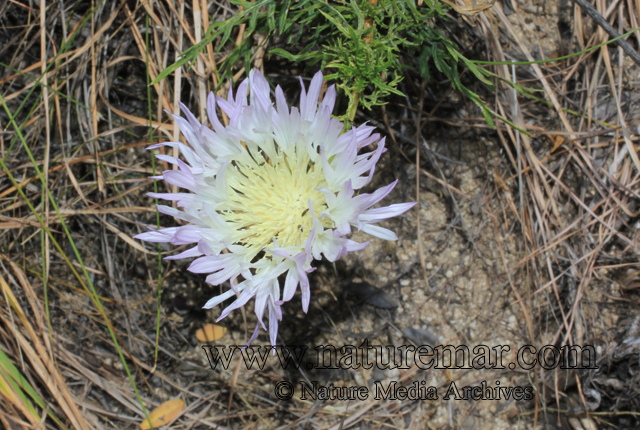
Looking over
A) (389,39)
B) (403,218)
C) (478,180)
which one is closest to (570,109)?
(478,180)

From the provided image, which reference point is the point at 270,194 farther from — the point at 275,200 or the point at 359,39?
the point at 359,39

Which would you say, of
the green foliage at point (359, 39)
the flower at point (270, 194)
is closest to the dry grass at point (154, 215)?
the green foliage at point (359, 39)

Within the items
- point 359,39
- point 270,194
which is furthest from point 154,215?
point 359,39

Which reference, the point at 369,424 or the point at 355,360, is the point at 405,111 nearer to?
the point at 355,360

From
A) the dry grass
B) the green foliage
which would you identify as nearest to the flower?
the green foliage

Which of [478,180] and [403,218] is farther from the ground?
[478,180]
